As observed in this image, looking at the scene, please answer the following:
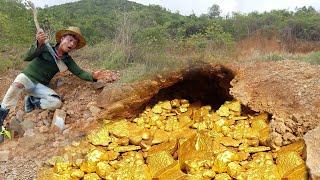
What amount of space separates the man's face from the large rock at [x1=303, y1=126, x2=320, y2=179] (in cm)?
245

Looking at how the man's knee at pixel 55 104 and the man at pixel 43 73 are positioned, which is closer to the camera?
the man at pixel 43 73

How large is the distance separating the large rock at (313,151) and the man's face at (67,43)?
245 cm

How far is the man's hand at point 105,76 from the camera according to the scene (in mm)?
4850

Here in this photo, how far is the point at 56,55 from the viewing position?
472 centimetres

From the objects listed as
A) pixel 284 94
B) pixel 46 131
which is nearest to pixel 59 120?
pixel 46 131

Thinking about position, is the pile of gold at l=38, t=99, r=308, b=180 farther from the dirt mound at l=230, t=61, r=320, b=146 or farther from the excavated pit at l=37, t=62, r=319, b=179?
the dirt mound at l=230, t=61, r=320, b=146

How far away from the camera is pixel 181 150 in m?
4.08

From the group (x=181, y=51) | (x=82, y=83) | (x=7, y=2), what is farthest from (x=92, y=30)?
(x=82, y=83)

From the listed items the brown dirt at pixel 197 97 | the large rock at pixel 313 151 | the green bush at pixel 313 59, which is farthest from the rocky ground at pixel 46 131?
the green bush at pixel 313 59

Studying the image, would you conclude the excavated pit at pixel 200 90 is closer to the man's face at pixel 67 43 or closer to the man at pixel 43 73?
the man at pixel 43 73

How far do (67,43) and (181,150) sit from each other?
1626mm

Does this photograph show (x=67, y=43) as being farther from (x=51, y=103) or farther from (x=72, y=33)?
(x=51, y=103)

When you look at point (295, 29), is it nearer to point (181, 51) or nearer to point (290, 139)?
point (181, 51)

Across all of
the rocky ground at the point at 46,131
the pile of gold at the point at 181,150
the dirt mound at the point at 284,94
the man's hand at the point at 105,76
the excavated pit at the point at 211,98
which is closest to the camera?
the pile of gold at the point at 181,150
